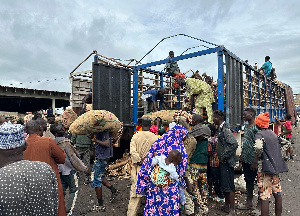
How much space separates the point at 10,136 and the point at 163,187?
5.98 feet

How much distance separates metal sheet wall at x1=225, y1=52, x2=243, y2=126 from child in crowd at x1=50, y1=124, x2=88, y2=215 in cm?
344

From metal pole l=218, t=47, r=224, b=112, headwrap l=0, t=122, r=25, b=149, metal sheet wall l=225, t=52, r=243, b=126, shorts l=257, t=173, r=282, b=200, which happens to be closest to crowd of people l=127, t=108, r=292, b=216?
shorts l=257, t=173, r=282, b=200

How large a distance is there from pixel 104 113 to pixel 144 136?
98cm

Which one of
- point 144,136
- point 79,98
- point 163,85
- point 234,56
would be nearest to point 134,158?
point 144,136

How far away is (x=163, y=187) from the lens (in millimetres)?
2725

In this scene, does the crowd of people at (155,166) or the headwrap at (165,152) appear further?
the headwrap at (165,152)

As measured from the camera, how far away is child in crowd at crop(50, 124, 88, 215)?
3.20 metres

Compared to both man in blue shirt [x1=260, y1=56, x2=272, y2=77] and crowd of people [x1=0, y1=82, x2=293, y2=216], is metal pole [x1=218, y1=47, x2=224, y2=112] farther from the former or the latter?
man in blue shirt [x1=260, y1=56, x2=272, y2=77]

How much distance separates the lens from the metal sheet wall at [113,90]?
542 cm

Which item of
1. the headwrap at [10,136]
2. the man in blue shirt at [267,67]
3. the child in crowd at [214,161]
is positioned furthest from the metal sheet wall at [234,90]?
the headwrap at [10,136]

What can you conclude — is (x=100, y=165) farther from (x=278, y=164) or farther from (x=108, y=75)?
(x=278, y=164)

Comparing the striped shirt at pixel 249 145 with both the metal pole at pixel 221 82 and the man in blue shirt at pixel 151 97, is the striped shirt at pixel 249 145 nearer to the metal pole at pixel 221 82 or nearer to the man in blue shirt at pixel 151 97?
the metal pole at pixel 221 82

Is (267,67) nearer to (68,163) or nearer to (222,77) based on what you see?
(222,77)

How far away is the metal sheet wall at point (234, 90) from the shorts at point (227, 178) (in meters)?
1.62
